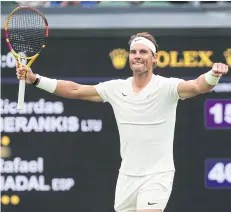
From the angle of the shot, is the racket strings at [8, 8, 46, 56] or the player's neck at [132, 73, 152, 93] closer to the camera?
the player's neck at [132, 73, 152, 93]

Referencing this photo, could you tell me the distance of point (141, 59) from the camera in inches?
229

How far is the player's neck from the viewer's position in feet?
19.2

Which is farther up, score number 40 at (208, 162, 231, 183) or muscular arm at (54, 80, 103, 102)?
muscular arm at (54, 80, 103, 102)

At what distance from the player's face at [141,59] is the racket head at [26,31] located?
74 centimetres

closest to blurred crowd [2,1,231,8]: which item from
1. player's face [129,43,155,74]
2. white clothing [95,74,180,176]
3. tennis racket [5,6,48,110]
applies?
tennis racket [5,6,48,110]

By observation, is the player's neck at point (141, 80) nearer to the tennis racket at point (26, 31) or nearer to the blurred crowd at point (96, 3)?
the tennis racket at point (26, 31)

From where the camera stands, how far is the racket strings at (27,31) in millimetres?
6406

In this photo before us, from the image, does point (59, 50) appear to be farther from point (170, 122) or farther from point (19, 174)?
point (170, 122)

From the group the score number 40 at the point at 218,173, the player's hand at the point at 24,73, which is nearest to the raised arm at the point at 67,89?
the player's hand at the point at 24,73

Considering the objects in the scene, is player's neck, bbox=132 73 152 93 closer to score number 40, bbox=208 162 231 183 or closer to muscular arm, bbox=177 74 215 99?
muscular arm, bbox=177 74 215 99

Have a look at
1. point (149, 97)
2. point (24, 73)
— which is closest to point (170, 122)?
point (149, 97)

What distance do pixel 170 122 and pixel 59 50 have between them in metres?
1.83

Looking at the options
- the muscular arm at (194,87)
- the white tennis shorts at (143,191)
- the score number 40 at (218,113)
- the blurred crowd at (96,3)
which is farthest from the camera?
the blurred crowd at (96,3)

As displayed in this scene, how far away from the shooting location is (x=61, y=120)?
24.3ft
